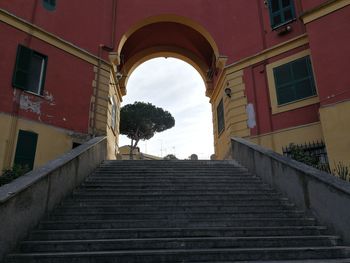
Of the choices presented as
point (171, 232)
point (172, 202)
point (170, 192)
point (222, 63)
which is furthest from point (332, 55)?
point (171, 232)

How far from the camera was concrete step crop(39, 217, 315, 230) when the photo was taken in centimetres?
458

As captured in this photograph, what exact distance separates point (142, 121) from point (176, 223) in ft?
88.8

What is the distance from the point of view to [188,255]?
12.4ft

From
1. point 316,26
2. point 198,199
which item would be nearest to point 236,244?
point 198,199

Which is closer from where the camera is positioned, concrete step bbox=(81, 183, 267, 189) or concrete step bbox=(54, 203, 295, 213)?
concrete step bbox=(54, 203, 295, 213)

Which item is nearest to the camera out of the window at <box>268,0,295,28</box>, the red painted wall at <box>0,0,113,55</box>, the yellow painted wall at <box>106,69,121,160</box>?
the red painted wall at <box>0,0,113,55</box>

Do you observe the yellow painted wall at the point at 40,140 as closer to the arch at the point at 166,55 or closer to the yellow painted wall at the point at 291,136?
the arch at the point at 166,55

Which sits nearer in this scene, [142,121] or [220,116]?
[220,116]

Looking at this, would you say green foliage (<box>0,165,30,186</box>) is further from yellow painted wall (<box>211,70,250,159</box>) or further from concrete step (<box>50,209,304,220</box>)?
yellow painted wall (<box>211,70,250,159</box>)

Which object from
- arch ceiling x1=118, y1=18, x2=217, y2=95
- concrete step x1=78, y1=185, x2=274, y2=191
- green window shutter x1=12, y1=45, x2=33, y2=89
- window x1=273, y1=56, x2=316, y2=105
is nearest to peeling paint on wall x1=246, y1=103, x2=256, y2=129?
window x1=273, y1=56, x2=316, y2=105

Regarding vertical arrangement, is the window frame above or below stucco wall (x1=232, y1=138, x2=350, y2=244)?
above

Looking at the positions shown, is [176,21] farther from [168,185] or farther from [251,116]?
[168,185]

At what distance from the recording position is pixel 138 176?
7086mm

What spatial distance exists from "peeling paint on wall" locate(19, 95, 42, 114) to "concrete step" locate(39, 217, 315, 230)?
5075 millimetres
